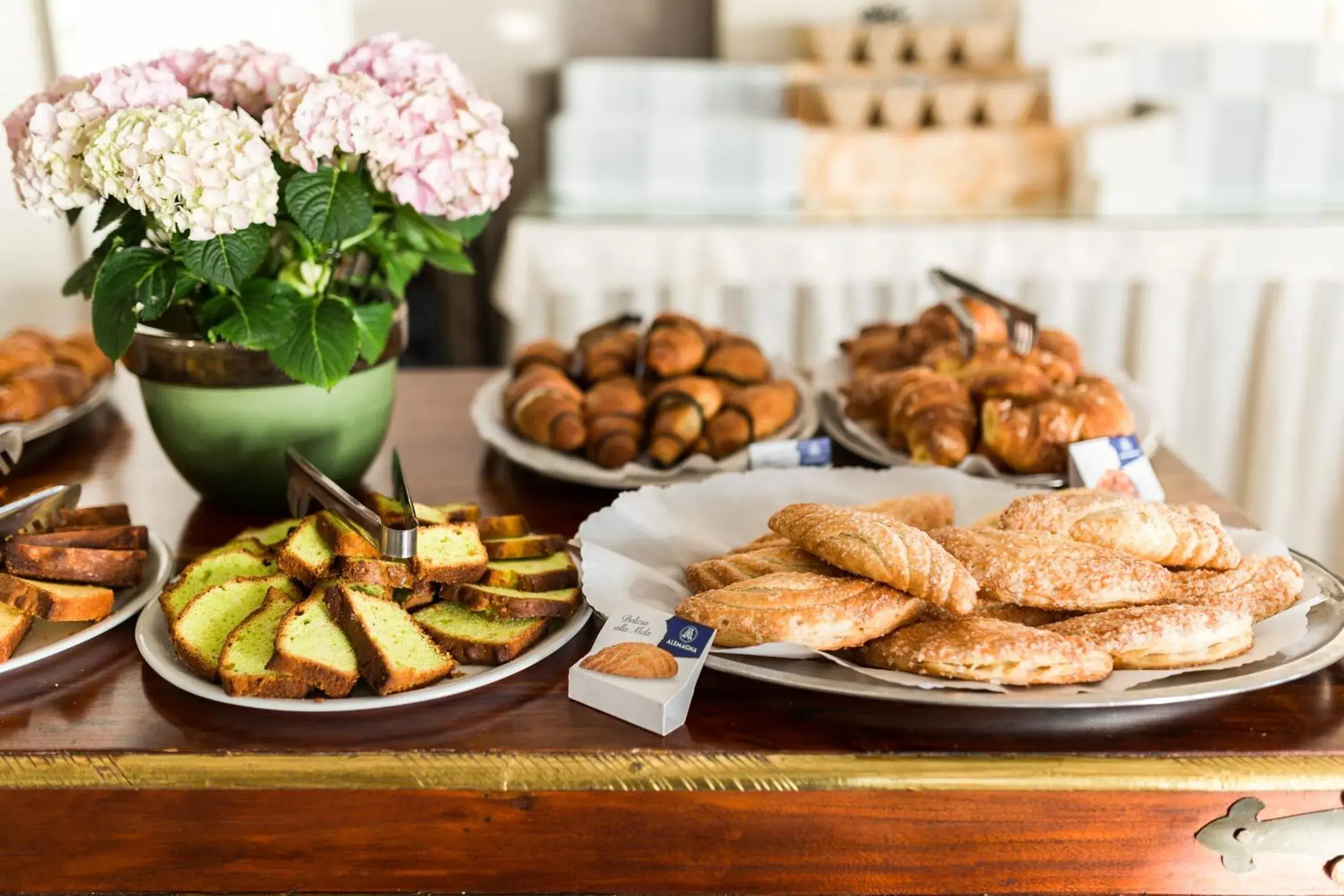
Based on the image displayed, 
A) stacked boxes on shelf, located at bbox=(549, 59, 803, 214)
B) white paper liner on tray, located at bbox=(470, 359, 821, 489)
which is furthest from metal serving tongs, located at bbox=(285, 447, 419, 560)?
stacked boxes on shelf, located at bbox=(549, 59, 803, 214)

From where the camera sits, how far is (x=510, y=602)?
90 cm

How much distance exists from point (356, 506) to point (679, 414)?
1.75ft

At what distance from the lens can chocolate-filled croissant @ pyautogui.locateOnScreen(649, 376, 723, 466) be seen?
1345mm

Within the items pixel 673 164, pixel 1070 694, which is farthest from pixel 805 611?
pixel 673 164

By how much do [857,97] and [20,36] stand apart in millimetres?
2212

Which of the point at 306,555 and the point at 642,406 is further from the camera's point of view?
the point at 642,406

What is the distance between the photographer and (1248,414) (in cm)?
291

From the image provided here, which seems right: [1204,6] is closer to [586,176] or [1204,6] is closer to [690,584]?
[586,176]

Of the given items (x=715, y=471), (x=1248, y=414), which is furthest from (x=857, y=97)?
(x=715, y=471)

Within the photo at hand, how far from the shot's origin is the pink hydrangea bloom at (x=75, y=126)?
1.01m

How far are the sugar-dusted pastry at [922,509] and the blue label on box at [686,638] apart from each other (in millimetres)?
246

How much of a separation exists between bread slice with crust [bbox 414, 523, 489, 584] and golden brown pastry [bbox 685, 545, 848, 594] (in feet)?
0.58

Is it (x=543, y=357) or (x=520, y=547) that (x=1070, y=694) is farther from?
(x=543, y=357)

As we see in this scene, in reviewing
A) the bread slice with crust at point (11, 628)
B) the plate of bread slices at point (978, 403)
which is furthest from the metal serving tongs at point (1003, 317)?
the bread slice with crust at point (11, 628)
